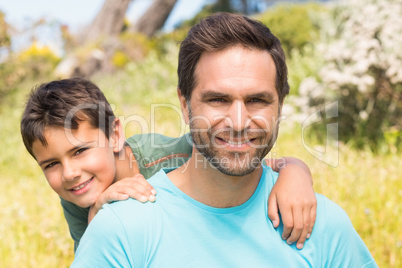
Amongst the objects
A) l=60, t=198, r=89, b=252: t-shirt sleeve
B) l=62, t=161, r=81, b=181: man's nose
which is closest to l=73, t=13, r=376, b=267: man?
l=62, t=161, r=81, b=181: man's nose

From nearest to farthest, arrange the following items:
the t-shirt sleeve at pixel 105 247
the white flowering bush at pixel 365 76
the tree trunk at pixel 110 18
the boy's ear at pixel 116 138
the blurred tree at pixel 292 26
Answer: the t-shirt sleeve at pixel 105 247
the boy's ear at pixel 116 138
the white flowering bush at pixel 365 76
the blurred tree at pixel 292 26
the tree trunk at pixel 110 18

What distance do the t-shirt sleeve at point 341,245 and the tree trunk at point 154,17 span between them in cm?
1461

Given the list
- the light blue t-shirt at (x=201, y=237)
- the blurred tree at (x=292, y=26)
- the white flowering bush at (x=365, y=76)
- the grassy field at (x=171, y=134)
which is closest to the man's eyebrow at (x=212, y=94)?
the light blue t-shirt at (x=201, y=237)

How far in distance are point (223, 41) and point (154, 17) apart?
1438 cm

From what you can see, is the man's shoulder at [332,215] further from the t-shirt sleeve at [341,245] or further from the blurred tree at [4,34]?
the blurred tree at [4,34]

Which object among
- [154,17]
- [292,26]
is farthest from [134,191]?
[154,17]

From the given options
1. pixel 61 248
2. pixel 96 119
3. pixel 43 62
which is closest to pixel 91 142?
pixel 96 119

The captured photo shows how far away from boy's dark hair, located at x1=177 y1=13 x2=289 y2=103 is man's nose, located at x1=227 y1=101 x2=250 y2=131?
0.26 m

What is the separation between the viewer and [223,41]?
205cm

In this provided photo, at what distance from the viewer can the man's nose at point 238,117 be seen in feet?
6.62

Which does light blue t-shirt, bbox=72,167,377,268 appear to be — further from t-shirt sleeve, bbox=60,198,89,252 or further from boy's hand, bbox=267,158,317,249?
t-shirt sleeve, bbox=60,198,89,252

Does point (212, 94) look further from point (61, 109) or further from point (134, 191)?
point (61, 109)

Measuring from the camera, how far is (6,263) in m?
3.99

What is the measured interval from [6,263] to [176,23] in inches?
727
